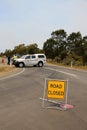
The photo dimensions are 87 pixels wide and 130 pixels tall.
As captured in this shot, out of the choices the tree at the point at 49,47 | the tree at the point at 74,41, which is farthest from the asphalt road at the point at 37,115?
the tree at the point at 74,41

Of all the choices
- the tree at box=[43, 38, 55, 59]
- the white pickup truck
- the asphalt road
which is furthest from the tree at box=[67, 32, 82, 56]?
the asphalt road

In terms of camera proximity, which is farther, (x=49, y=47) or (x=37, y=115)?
(x=49, y=47)

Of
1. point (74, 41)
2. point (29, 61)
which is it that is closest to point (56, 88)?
point (29, 61)

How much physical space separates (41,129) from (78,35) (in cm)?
9595

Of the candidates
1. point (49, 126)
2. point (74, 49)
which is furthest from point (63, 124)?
point (74, 49)

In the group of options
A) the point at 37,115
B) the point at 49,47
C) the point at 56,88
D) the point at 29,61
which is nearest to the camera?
the point at 37,115

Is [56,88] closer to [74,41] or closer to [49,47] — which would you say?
[49,47]

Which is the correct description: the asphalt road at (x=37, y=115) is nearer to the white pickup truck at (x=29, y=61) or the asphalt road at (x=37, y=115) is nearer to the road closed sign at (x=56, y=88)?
the road closed sign at (x=56, y=88)

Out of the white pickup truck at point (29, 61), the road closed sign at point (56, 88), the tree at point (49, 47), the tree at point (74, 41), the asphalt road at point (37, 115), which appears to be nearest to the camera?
the asphalt road at point (37, 115)

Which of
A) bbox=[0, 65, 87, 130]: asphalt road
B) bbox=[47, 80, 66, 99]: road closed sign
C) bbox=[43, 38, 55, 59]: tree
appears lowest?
bbox=[0, 65, 87, 130]: asphalt road

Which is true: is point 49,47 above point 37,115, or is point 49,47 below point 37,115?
above

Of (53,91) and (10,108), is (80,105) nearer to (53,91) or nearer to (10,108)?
(53,91)

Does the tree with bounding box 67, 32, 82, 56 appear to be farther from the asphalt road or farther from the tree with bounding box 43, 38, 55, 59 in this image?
the asphalt road

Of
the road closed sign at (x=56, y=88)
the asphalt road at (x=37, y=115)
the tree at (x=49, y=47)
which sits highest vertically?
the tree at (x=49, y=47)
